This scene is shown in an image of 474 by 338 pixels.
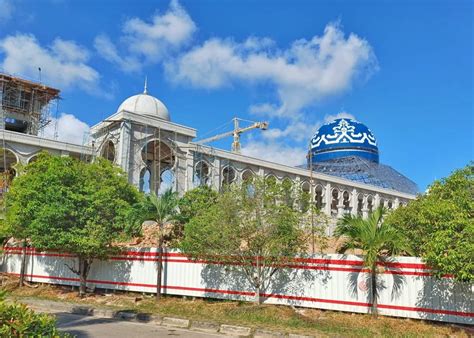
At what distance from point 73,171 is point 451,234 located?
16206 mm

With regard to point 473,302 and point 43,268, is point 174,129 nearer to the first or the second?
point 43,268

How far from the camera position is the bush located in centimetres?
503

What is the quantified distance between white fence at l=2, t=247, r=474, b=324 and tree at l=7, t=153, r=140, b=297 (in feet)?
4.44

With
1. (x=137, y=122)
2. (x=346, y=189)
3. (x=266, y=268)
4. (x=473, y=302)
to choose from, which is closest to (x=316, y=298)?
(x=266, y=268)

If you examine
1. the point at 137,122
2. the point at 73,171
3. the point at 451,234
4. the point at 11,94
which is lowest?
the point at 451,234

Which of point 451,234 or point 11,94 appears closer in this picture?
point 451,234

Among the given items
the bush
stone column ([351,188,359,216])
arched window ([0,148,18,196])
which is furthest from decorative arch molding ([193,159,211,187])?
the bush

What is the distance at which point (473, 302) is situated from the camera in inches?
486

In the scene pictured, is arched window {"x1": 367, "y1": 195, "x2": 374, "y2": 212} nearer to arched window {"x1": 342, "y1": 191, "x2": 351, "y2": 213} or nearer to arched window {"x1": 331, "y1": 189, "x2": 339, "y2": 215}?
arched window {"x1": 342, "y1": 191, "x2": 351, "y2": 213}

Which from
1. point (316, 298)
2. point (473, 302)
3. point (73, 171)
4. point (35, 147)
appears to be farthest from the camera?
point (35, 147)

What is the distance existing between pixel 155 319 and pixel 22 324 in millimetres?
9887

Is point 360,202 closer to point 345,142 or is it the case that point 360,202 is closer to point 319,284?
point 345,142

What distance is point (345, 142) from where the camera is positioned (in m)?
68.3

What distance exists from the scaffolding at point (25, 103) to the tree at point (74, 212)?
123ft
